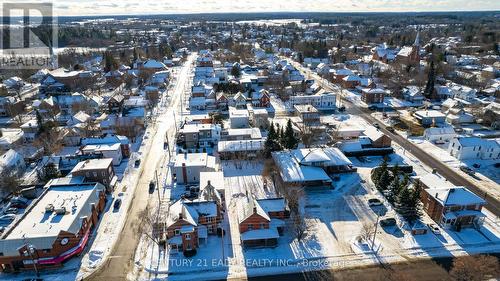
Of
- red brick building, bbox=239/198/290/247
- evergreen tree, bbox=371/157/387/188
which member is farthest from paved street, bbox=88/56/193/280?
evergreen tree, bbox=371/157/387/188

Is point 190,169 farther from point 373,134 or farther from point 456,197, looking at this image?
point 456,197

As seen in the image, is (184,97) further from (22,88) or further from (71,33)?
(71,33)

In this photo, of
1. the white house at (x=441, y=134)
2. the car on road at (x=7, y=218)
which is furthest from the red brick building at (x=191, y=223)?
the white house at (x=441, y=134)

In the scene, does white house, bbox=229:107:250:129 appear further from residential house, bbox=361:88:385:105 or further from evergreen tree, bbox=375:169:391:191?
residential house, bbox=361:88:385:105

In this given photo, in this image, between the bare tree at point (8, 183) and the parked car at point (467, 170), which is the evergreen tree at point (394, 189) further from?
the bare tree at point (8, 183)

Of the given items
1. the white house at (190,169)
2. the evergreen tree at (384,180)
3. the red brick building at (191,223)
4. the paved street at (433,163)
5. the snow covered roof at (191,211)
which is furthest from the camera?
the white house at (190,169)

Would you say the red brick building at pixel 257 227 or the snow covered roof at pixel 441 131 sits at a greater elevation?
the snow covered roof at pixel 441 131

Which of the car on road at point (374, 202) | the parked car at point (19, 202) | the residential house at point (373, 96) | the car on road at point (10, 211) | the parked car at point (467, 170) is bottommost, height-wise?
the car on road at point (10, 211)

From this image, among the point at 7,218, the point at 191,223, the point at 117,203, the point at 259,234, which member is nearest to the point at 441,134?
the point at 259,234
